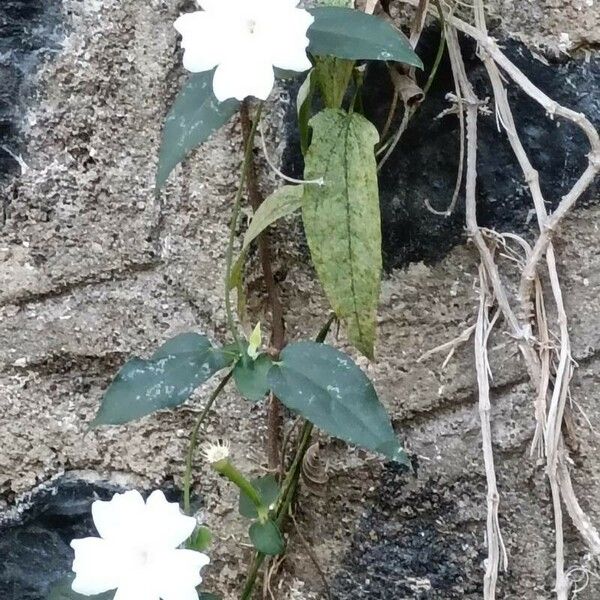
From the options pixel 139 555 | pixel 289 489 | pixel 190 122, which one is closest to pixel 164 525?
pixel 139 555

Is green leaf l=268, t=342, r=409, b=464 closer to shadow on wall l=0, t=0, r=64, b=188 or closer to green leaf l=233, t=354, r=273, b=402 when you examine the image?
green leaf l=233, t=354, r=273, b=402

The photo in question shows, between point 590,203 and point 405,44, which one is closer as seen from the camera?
point 405,44

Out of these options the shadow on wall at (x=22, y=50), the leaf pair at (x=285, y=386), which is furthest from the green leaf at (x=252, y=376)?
the shadow on wall at (x=22, y=50)

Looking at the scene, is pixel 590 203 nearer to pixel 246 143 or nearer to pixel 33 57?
pixel 246 143

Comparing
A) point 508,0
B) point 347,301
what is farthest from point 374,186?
point 508,0

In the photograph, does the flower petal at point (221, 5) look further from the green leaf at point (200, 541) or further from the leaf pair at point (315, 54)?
the green leaf at point (200, 541)

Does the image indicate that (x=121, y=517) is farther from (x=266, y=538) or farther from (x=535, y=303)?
(x=535, y=303)
